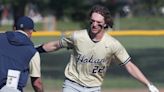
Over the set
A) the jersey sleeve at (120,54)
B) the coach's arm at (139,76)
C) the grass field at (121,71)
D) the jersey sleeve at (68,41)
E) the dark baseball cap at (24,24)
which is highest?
the dark baseball cap at (24,24)

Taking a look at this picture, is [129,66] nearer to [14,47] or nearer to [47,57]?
[14,47]

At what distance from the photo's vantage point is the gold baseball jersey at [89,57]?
7.73 meters

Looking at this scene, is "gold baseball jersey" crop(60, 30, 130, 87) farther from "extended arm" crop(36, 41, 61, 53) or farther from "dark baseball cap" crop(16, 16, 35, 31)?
"dark baseball cap" crop(16, 16, 35, 31)

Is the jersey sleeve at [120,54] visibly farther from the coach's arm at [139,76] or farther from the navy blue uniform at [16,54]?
the navy blue uniform at [16,54]

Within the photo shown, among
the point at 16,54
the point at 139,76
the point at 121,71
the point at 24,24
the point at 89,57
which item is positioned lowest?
the point at 121,71

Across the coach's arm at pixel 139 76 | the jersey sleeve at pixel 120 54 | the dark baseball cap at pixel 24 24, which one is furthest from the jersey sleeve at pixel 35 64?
the coach's arm at pixel 139 76

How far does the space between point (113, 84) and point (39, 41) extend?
2113 millimetres

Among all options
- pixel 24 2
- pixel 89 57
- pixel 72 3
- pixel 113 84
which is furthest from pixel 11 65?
pixel 72 3

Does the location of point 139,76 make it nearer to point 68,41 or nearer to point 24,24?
point 68,41

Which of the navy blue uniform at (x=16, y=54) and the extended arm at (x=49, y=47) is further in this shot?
the extended arm at (x=49, y=47)

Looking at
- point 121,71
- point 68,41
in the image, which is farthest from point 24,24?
point 121,71

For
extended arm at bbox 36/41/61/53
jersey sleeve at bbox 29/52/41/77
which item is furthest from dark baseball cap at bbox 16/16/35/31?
extended arm at bbox 36/41/61/53

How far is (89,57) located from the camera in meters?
7.73

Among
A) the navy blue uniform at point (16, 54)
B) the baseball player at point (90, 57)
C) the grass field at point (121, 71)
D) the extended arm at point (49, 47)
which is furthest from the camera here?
the grass field at point (121, 71)
